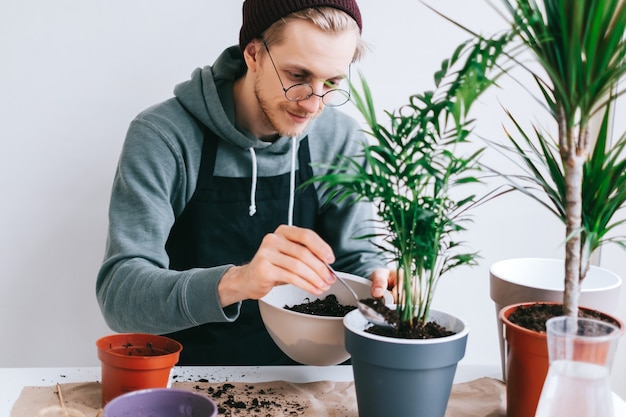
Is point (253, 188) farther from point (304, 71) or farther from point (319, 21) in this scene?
point (319, 21)

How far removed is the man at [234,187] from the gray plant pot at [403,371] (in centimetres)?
19

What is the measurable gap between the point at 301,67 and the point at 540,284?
29.6 inches

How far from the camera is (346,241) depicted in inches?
78.4

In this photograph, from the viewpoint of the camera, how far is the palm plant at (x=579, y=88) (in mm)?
1051

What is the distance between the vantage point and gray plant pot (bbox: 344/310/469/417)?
3.61 feet

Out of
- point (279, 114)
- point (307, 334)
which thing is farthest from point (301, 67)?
point (307, 334)

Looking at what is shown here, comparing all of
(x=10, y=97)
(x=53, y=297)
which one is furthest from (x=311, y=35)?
(x=53, y=297)

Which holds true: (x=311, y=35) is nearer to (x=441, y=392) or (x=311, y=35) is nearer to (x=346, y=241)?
(x=346, y=241)

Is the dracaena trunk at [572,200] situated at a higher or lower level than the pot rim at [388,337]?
higher

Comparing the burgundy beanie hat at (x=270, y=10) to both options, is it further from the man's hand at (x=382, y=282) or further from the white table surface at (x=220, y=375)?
the white table surface at (x=220, y=375)

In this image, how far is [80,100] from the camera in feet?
7.09

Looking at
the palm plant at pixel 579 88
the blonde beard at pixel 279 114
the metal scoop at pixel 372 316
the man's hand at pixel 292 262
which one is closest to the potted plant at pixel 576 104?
the palm plant at pixel 579 88

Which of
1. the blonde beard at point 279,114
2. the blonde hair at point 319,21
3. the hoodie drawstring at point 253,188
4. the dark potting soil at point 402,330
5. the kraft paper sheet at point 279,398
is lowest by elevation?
the kraft paper sheet at point 279,398

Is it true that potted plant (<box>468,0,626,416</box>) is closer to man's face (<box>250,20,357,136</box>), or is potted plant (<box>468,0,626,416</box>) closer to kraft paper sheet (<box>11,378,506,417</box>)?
kraft paper sheet (<box>11,378,506,417</box>)
